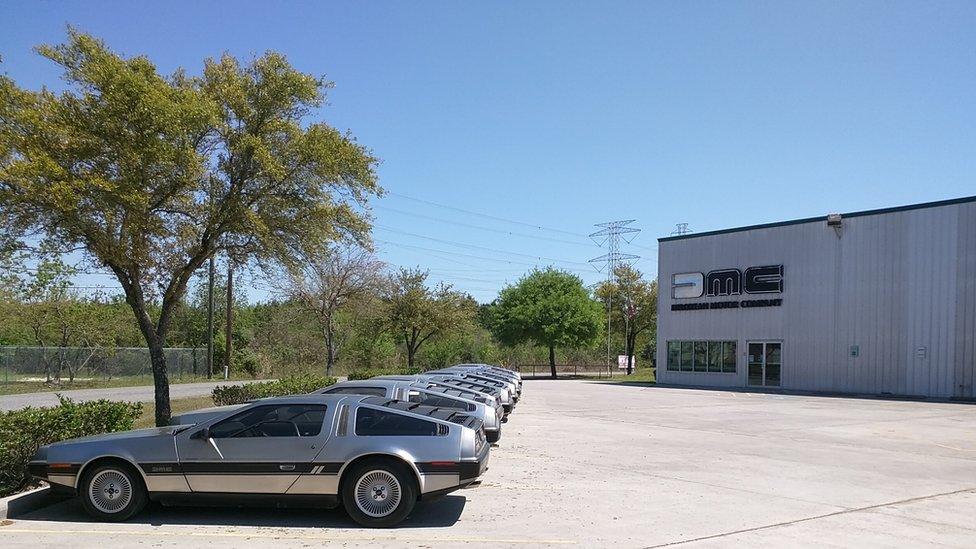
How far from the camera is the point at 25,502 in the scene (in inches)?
328

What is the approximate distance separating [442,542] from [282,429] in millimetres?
2101

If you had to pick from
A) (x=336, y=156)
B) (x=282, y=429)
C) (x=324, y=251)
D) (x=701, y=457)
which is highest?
(x=336, y=156)

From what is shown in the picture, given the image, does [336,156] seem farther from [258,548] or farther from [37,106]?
[258,548]

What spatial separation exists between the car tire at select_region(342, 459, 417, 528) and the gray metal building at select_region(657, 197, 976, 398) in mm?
30244

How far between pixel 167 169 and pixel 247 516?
24.8ft

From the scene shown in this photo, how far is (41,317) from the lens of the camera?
133 ft

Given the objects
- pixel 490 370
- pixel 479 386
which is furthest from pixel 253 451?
pixel 490 370

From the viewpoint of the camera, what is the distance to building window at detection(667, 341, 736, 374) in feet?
132

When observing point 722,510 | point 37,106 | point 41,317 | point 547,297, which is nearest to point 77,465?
point 722,510

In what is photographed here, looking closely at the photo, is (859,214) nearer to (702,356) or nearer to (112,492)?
(702,356)

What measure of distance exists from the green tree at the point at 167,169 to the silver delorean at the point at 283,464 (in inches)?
229

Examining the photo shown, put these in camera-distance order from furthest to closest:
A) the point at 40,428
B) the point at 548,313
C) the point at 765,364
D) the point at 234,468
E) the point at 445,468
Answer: the point at 548,313, the point at 765,364, the point at 40,428, the point at 234,468, the point at 445,468

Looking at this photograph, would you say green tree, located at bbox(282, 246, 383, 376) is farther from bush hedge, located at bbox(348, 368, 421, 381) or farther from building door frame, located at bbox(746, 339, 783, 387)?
building door frame, located at bbox(746, 339, 783, 387)

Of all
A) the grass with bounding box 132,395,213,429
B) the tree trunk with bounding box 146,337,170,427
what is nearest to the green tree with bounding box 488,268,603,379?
the grass with bounding box 132,395,213,429
